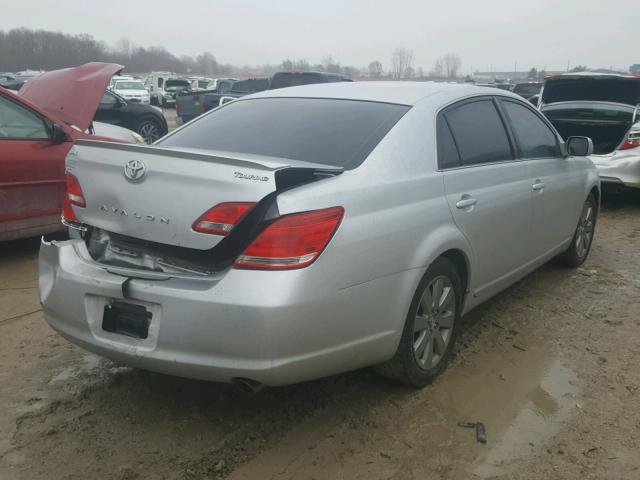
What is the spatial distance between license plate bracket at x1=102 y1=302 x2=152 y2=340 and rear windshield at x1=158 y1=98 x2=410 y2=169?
104 centimetres

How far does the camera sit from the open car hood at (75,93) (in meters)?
5.85

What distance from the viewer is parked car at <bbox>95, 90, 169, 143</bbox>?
1266 centimetres

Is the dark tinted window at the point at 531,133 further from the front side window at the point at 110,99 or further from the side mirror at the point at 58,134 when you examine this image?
the front side window at the point at 110,99

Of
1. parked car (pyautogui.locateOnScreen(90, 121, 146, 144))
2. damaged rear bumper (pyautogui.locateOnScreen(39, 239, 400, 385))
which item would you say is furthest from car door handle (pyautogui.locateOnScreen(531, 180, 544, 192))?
parked car (pyautogui.locateOnScreen(90, 121, 146, 144))

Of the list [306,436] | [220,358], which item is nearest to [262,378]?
[220,358]

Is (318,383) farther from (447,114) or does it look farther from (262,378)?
(447,114)

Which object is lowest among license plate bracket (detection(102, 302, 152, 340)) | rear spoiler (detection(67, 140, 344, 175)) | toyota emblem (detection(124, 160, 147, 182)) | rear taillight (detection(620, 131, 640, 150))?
license plate bracket (detection(102, 302, 152, 340))

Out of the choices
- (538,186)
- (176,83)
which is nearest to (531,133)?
(538,186)

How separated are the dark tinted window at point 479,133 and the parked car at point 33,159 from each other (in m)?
3.61

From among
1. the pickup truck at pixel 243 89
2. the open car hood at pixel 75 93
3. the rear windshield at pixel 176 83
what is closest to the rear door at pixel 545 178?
the open car hood at pixel 75 93

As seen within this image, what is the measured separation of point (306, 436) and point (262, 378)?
0.54 m

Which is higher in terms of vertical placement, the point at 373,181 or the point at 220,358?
the point at 373,181

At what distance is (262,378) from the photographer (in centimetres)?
240

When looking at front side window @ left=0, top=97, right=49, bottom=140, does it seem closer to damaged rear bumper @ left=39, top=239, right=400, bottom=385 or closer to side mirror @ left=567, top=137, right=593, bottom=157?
damaged rear bumper @ left=39, top=239, right=400, bottom=385
